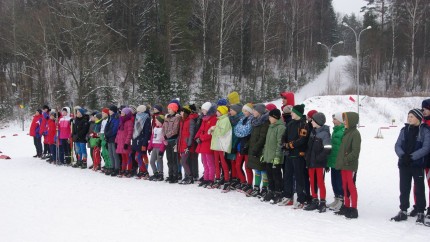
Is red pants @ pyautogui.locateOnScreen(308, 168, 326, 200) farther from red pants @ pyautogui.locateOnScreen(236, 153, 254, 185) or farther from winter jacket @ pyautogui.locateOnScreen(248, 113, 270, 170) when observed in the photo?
red pants @ pyautogui.locateOnScreen(236, 153, 254, 185)

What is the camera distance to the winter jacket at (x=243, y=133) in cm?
846

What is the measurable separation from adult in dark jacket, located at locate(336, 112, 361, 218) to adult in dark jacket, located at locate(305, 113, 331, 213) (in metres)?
0.28

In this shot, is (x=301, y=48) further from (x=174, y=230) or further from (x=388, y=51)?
(x=174, y=230)

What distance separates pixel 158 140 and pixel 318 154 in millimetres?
4688

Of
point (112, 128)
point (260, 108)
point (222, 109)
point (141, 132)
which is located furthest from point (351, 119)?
point (112, 128)

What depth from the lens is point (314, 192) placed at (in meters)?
7.32

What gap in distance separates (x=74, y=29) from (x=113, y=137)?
20988mm

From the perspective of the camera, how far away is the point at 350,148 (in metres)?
6.80

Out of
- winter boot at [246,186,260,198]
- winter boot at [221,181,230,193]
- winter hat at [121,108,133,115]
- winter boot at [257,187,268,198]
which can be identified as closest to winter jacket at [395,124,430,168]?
winter boot at [257,187,268,198]

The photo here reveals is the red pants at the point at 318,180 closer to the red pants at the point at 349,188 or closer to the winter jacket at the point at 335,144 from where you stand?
the winter jacket at the point at 335,144

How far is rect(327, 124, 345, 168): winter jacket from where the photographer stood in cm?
714

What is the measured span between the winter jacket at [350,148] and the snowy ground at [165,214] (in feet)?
3.08

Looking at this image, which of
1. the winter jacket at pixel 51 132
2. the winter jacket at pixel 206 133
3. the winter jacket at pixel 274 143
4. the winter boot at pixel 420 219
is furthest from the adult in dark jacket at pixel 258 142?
the winter jacket at pixel 51 132

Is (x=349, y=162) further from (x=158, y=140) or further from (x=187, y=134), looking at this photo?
(x=158, y=140)
